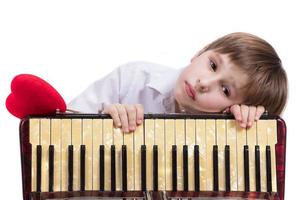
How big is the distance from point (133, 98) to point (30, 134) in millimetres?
474

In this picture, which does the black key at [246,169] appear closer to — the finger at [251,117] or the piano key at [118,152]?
the finger at [251,117]

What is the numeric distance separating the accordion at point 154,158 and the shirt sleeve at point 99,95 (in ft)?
1.07

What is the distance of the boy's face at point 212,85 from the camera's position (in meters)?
1.44

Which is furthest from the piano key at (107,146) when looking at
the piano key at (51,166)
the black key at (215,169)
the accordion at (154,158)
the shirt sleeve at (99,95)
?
the shirt sleeve at (99,95)

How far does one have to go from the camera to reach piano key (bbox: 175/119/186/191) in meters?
1.27

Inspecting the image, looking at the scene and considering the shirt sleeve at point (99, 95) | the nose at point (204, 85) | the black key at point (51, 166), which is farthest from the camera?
the shirt sleeve at point (99, 95)

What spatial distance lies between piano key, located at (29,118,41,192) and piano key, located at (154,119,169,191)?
0.24 m

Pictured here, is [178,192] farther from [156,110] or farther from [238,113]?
[156,110]

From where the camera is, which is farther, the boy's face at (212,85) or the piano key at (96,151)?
the boy's face at (212,85)

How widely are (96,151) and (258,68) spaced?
0.46 meters

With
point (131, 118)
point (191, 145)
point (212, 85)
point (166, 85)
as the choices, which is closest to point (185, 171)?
point (191, 145)

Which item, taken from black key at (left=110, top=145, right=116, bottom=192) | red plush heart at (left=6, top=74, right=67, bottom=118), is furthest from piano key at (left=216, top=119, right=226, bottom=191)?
red plush heart at (left=6, top=74, right=67, bottom=118)

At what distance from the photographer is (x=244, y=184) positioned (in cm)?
128

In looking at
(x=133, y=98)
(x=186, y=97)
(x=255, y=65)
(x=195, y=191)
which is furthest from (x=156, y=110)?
(x=195, y=191)
